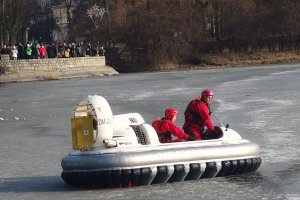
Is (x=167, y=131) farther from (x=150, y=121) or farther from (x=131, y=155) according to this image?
(x=150, y=121)

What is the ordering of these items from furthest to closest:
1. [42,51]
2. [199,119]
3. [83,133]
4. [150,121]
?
[42,51] < [150,121] < [199,119] < [83,133]

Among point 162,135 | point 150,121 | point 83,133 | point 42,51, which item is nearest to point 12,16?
point 42,51

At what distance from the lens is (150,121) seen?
56.3 feet

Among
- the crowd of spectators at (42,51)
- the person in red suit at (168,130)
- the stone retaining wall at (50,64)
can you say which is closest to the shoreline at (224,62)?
the stone retaining wall at (50,64)

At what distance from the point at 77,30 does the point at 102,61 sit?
617 inches

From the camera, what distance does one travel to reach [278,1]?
5791 centimetres

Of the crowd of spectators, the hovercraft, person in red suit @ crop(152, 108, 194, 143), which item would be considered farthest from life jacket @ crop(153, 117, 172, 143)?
the crowd of spectators

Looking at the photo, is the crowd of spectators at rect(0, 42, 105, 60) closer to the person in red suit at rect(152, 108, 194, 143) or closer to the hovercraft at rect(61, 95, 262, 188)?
the person in red suit at rect(152, 108, 194, 143)

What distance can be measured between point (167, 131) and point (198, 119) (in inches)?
22.6

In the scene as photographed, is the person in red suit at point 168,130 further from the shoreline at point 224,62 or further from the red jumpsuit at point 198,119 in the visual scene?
the shoreline at point 224,62

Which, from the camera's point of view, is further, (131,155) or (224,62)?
(224,62)

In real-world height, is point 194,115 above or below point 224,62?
above

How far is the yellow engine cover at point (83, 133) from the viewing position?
9.73 m

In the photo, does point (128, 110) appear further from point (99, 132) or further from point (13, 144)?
point (99, 132)
